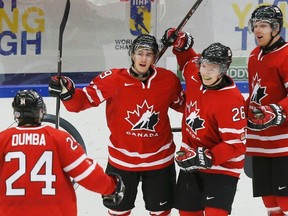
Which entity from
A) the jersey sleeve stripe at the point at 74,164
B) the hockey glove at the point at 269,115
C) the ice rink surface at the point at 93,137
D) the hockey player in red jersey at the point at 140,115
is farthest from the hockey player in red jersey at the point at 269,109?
the jersey sleeve stripe at the point at 74,164

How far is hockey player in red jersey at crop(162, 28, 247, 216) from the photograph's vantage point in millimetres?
2891

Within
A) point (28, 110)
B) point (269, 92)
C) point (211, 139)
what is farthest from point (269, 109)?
point (28, 110)

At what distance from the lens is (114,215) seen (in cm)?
321

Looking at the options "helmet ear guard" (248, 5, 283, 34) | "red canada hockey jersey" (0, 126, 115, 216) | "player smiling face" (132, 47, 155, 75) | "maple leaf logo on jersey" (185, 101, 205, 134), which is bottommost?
"red canada hockey jersey" (0, 126, 115, 216)

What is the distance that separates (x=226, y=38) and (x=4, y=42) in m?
1.17

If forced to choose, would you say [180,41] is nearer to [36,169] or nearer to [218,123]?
[218,123]

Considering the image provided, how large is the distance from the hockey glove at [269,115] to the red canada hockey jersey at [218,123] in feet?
0.21

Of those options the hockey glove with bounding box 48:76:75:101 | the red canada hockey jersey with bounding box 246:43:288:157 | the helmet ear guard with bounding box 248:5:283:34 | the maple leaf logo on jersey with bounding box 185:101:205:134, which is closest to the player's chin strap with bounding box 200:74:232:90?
the maple leaf logo on jersey with bounding box 185:101:205:134

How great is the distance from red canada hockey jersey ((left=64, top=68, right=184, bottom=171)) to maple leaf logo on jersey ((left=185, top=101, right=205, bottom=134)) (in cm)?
16

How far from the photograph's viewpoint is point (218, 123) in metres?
2.91

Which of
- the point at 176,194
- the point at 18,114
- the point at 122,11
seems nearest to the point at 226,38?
the point at 122,11

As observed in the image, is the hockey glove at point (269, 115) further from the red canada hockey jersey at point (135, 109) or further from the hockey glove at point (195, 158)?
the red canada hockey jersey at point (135, 109)

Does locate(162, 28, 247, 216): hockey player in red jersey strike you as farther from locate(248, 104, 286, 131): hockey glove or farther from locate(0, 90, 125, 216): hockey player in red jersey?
locate(0, 90, 125, 216): hockey player in red jersey

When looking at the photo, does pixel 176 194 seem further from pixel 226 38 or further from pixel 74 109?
pixel 226 38
